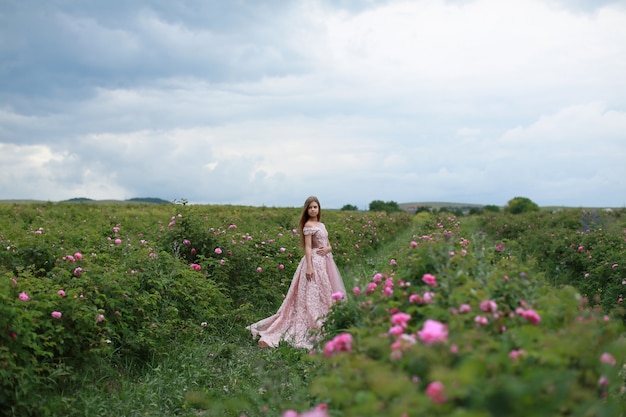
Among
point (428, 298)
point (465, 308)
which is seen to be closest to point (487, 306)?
point (465, 308)

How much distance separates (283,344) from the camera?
805 centimetres

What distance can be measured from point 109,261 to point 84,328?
2.23 meters

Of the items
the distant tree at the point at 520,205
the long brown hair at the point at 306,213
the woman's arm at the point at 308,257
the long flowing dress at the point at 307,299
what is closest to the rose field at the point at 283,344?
the long flowing dress at the point at 307,299

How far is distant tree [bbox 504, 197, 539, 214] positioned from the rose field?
171 ft

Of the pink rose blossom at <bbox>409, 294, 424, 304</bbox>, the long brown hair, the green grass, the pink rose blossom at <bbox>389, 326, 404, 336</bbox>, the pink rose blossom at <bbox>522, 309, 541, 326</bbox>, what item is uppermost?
the long brown hair

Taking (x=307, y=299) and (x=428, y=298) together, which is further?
(x=307, y=299)

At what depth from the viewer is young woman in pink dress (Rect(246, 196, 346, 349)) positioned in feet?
28.7

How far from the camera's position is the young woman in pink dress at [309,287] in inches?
344

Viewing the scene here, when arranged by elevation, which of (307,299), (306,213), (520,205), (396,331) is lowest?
(307,299)

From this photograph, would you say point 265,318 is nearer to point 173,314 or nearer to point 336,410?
point 173,314

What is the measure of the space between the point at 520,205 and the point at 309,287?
5961 cm

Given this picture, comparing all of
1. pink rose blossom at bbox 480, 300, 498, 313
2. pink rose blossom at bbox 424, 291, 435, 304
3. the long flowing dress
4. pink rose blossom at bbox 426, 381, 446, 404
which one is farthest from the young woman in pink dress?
pink rose blossom at bbox 426, 381, 446, 404

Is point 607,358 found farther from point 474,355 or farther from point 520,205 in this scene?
point 520,205

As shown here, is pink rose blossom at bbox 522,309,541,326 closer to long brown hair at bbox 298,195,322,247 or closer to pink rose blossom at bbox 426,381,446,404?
pink rose blossom at bbox 426,381,446,404
